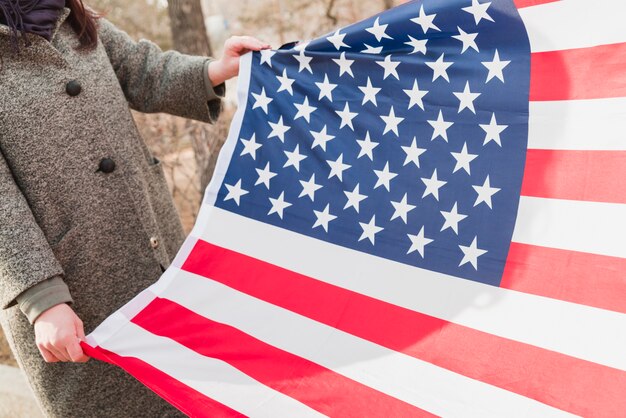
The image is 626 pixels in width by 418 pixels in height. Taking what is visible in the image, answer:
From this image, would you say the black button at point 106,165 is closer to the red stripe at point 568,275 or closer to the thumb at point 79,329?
the thumb at point 79,329

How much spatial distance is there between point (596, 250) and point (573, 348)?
245mm

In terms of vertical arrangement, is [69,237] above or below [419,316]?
above

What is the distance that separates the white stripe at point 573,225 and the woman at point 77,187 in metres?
1.12

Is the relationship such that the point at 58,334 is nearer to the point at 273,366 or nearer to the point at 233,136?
the point at 273,366

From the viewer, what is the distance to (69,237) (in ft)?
6.18

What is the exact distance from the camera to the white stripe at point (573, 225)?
4.79 ft

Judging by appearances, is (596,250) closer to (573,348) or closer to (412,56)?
(573,348)

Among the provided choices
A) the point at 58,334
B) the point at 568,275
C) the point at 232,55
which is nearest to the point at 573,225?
the point at 568,275

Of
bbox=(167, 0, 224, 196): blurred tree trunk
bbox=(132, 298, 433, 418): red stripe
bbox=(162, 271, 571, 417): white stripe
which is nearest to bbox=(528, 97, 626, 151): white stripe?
bbox=(162, 271, 571, 417): white stripe

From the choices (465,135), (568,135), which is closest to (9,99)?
(465,135)

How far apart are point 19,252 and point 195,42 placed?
11.1 feet

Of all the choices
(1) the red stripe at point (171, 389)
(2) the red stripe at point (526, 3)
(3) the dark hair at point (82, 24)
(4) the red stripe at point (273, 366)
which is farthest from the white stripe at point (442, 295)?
(2) the red stripe at point (526, 3)

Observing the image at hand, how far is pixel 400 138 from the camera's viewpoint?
186 centimetres

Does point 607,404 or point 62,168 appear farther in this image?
point 62,168
